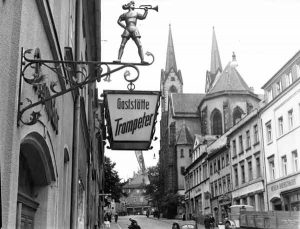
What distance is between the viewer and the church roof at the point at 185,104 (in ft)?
300

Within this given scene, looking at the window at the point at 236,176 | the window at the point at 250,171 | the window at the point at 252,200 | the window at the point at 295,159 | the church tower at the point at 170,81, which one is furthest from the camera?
the church tower at the point at 170,81

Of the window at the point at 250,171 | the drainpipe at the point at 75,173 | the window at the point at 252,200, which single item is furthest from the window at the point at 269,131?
the drainpipe at the point at 75,173

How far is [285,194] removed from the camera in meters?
33.9

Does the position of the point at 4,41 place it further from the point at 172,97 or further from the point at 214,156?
the point at 172,97

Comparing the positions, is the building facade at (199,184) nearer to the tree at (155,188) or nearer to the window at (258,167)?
the window at (258,167)

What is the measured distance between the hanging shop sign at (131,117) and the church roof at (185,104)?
83531 millimetres

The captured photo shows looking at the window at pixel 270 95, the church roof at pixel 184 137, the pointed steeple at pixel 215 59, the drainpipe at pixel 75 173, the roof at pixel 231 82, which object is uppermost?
the pointed steeple at pixel 215 59

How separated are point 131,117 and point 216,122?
7411cm

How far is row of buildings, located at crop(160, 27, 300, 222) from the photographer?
3366 centimetres

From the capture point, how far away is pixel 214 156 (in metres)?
54.1

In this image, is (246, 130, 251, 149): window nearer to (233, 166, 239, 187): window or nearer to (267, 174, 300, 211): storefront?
(233, 166, 239, 187): window

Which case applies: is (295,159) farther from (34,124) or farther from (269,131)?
(34,124)

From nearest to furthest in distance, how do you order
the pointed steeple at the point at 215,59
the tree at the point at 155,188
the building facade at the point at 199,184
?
1. the building facade at the point at 199,184
2. the tree at the point at 155,188
3. the pointed steeple at the point at 215,59

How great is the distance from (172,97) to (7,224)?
91706 mm
